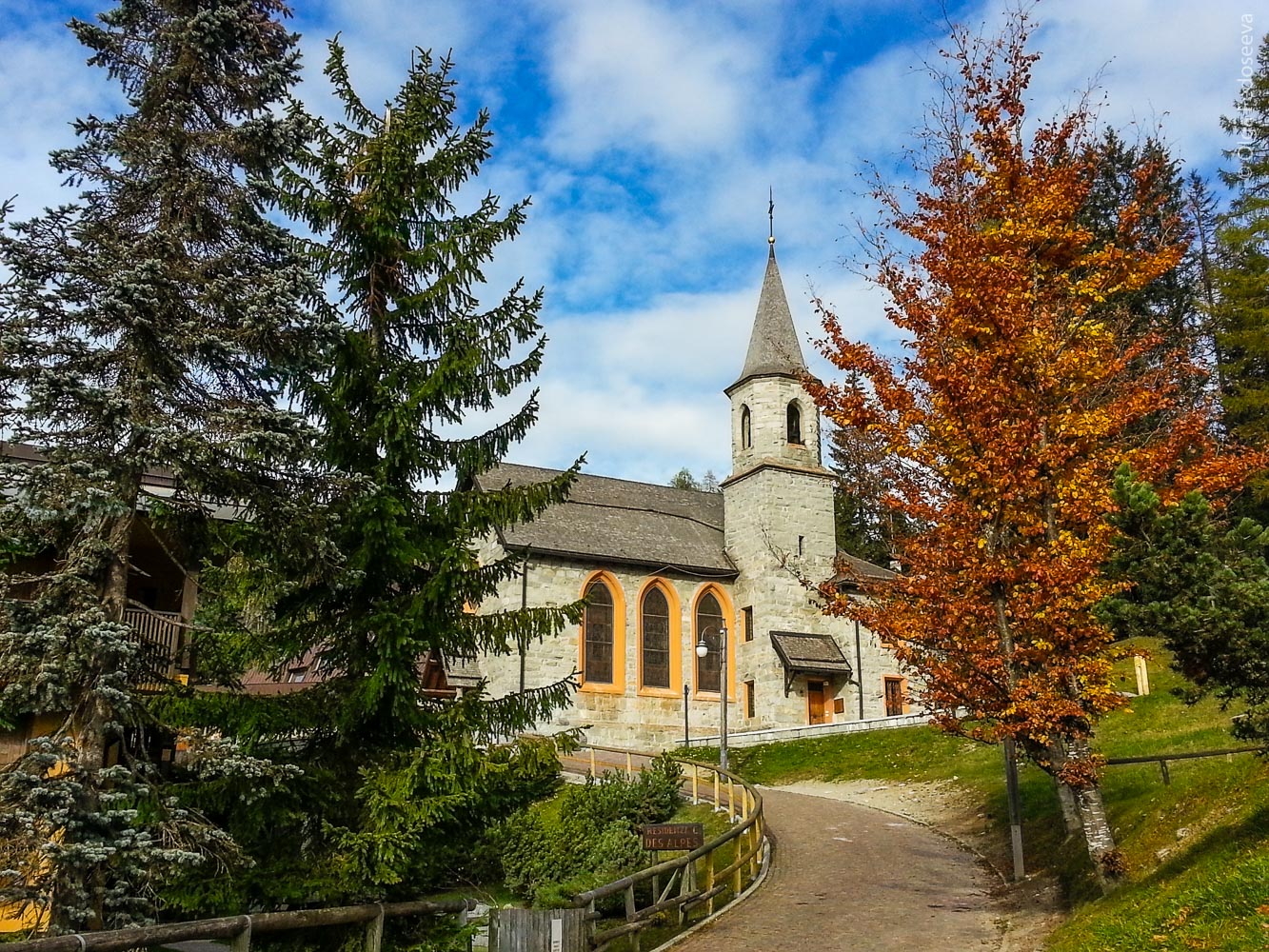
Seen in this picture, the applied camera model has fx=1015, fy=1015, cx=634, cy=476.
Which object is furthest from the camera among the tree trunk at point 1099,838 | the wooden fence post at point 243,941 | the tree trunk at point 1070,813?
the tree trunk at point 1070,813

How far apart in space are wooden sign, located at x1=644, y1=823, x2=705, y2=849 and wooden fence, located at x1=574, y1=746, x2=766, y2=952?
0.27m

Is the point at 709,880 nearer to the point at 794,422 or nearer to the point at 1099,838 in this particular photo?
the point at 1099,838

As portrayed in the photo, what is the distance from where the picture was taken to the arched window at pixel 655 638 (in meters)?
35.8

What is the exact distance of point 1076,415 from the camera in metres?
12.2

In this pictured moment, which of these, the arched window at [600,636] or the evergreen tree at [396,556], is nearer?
the evergreen tree at [396,556]

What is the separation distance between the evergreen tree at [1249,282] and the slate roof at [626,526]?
1755cm

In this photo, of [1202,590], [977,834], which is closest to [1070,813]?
[977,834]

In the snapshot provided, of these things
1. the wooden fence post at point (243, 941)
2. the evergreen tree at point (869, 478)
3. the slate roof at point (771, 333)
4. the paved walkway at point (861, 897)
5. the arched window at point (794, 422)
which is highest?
the slate roof at point (771, 333)

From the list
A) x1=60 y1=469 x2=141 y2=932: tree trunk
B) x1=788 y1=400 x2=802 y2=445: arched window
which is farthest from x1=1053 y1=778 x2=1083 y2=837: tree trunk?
x1=788 y1=400 x2=802 y2=445: arched window

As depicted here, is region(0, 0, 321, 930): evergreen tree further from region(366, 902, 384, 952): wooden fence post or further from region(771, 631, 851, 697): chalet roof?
region(771, 631, 851, 697): chalet roof

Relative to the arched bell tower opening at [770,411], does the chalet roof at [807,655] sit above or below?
below

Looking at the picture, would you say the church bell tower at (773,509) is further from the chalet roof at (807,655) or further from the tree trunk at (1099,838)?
the tree trunk at (1099,838)

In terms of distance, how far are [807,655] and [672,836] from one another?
21444 mm

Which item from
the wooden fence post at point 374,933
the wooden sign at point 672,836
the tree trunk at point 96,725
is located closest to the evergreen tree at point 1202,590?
the wooden fence post at point 374,933
